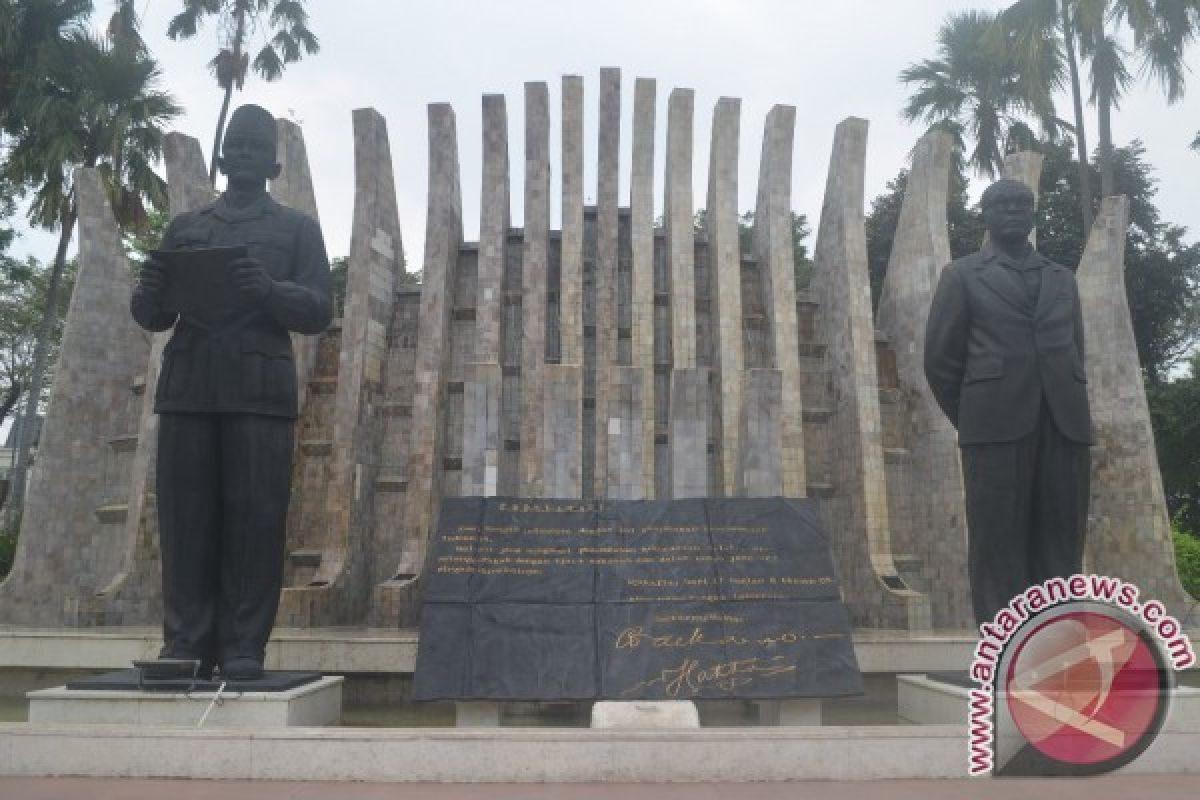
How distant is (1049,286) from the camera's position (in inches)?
247

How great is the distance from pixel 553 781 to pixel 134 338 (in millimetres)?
12577

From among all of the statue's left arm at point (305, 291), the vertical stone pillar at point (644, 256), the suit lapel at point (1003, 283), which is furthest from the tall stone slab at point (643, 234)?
the statue's left arm at point (305, 291)

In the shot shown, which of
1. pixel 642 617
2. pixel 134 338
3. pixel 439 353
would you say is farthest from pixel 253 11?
pixel 642 617

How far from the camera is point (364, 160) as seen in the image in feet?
46.3

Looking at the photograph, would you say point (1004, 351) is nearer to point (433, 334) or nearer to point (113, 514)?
point (433, 334)

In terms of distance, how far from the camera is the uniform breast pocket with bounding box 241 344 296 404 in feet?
19.5

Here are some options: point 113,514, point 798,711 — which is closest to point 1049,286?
point 798,711

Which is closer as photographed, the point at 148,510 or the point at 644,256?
the point at 148,510

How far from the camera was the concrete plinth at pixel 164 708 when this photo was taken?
18.0ft

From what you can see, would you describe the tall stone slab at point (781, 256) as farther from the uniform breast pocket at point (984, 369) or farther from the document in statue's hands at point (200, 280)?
the document in statue's hands at point (200, 280)

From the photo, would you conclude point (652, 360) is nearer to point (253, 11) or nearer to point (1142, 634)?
point (1142, 634)

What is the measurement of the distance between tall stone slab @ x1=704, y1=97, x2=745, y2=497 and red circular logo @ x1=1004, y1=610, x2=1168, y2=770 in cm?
705
